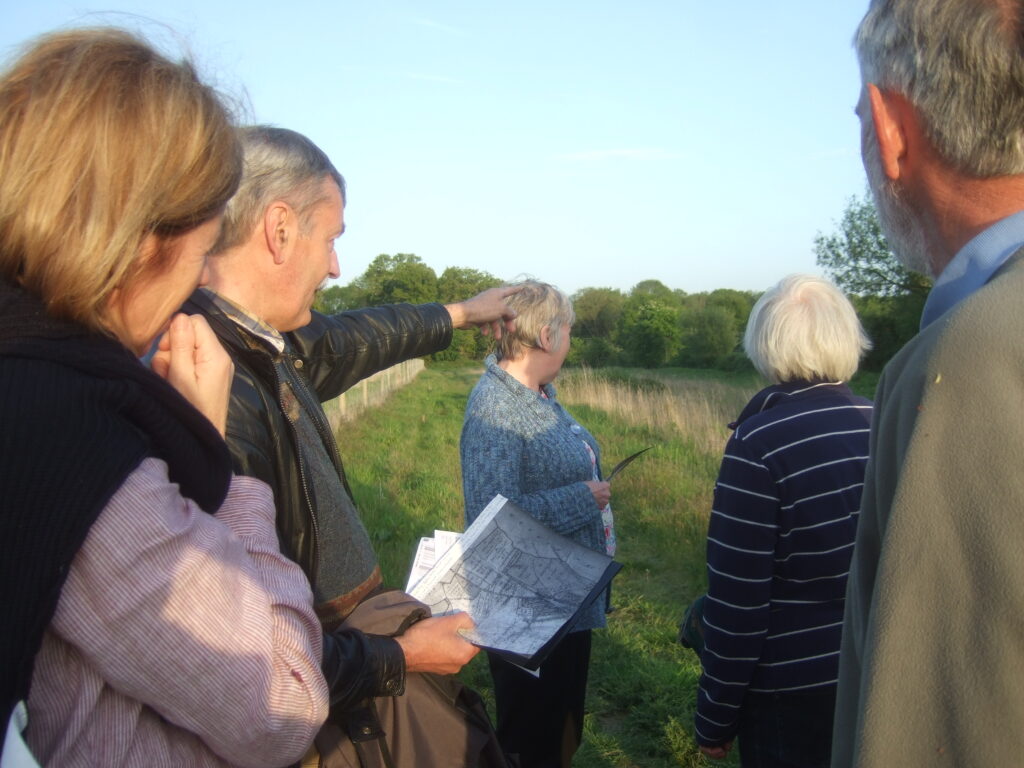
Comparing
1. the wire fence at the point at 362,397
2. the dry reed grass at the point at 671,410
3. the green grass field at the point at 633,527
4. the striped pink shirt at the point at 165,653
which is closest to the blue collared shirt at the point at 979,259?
the striped pink shirt at the point at 165,653

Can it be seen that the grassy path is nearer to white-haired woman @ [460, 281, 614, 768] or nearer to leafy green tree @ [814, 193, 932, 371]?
white-haired woman @ [460, 281, 614, 768]

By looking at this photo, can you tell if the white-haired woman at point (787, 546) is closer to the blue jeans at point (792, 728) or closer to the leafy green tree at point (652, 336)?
the blue jeans at point (792, 728)

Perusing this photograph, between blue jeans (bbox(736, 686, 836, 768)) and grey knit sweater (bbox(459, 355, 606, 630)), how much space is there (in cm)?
91

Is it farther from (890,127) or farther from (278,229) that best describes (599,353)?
(890,127)

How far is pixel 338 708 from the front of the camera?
72.4 inches

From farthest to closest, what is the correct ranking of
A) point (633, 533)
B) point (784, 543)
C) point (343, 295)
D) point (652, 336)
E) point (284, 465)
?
point (343, 295) → point (652, 336) → point (633, 533) → point (784, 543) → point (284, 465)

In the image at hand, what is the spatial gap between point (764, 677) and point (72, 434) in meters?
2.24

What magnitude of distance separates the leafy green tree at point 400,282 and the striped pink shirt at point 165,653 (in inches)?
2176

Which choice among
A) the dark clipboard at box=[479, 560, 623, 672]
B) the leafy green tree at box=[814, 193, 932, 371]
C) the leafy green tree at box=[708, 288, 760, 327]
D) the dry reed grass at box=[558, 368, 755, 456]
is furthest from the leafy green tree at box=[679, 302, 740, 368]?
the dark clipboard at box=[479, 560, 623, 672]

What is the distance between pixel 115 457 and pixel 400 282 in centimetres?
6183

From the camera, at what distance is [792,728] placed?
2.55 metres

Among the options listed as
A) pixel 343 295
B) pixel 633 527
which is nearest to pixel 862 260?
pixel 633 527

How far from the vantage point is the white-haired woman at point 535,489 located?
3.41 m

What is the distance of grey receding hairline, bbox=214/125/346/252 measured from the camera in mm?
2238
